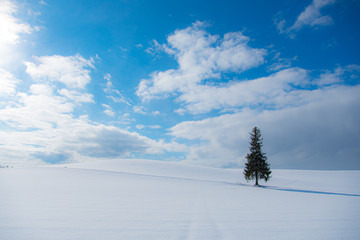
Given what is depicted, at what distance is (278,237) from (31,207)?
870 cm

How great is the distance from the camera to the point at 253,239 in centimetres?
446

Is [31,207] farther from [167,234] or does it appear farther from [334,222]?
[334,222]

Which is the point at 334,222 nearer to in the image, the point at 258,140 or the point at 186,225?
the point at 186,225

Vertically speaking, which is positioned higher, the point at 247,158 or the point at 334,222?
the point at 247,158

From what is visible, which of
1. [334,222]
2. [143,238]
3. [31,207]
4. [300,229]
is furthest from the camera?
[31,207]

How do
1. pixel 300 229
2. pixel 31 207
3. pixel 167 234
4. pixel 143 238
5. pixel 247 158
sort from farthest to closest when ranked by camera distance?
pixel 247 158
pixel 31 207
pixel 300 229
pixel 167 234
pixel 143 238

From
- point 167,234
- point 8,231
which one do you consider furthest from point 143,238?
point 8,231

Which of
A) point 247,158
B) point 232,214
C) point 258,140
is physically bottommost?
point 232,214

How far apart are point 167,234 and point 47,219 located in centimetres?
390

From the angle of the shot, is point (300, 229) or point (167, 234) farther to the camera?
point (300, 229)

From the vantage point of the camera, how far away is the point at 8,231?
14.3 ft

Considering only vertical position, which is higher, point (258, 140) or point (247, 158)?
point (258, 140)

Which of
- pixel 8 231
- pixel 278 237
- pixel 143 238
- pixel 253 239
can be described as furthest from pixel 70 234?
pixel 278 237

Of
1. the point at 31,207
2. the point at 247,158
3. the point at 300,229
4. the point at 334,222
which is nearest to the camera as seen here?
the point at 300,229
